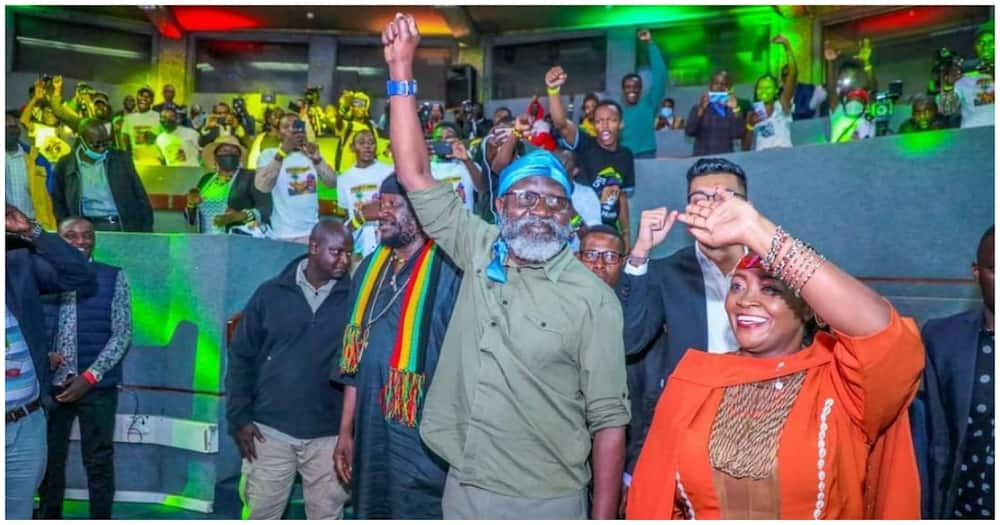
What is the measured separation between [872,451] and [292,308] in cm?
290

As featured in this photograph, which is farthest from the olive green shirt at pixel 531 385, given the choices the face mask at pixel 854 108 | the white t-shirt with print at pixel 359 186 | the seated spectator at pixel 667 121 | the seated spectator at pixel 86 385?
the seated spectator at pixel 667 121

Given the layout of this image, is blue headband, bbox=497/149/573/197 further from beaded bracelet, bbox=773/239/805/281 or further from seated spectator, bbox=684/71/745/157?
seated spectator, bbox=684/71/745/157

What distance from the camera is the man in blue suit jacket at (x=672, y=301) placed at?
2680 mm

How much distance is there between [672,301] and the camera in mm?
2791

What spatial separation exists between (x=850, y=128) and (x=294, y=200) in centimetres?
473

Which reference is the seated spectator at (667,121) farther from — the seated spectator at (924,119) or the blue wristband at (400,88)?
the blue wristband at (400,88)

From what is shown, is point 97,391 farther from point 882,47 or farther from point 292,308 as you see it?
point 882,47

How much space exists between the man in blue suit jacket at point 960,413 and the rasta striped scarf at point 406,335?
1.67 m

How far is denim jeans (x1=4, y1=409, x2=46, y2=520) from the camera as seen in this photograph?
3.02 metres

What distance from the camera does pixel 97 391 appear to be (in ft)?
15.3

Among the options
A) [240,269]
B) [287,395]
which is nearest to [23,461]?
[287,395]

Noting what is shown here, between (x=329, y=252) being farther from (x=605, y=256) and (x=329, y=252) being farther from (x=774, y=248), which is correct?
(x=774, y=248)

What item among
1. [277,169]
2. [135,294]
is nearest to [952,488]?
[135,294]

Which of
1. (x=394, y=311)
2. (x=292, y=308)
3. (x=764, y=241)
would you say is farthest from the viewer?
(x=292, y=308)
